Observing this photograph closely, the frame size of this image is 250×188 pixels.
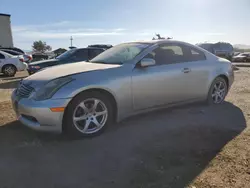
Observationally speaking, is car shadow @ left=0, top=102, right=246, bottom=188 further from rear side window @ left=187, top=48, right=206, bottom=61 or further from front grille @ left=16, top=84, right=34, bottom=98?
rear side window @ left=187, top=48, right=206, bottom=61

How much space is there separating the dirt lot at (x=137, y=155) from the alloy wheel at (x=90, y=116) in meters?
0.20

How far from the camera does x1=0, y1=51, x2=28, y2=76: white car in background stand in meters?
12.9

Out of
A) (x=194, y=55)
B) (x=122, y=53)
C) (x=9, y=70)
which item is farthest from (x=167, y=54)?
(x=9, y=70)

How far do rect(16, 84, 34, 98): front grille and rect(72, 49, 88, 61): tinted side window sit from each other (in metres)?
6.32

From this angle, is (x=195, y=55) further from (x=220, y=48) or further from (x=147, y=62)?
(x=220, y=48)

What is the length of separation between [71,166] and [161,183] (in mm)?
1098

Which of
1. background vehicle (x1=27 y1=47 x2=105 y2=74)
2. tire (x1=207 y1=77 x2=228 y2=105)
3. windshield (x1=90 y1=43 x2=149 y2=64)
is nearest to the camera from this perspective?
windshield (x1=90 y1=43 x2=149 y2=64)

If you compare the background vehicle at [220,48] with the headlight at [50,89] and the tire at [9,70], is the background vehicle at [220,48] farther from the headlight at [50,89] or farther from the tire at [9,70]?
the headlight at [50,89]

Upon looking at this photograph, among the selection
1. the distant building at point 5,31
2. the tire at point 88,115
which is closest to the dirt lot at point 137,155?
the tire at point 88,115

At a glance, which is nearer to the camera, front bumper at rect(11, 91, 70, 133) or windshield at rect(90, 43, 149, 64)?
front bumper at rect(11, 91, 70, 133)

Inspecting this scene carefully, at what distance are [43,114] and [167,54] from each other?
2529mm

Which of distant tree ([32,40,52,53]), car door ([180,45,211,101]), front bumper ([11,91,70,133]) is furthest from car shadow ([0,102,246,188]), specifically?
distant tree ([32,40,52,53])

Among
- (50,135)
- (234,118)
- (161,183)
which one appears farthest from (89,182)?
(234,118)

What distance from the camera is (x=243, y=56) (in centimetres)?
3048
